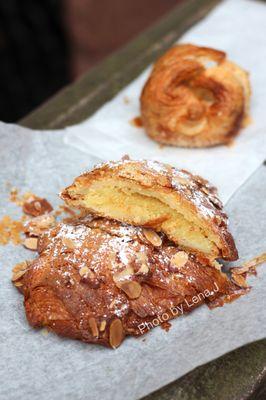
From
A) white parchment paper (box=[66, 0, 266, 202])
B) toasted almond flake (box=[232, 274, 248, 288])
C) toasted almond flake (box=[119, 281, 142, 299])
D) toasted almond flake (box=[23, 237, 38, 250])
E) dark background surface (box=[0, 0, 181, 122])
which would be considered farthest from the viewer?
dark background surface (box=[0, 0, 181, 122])

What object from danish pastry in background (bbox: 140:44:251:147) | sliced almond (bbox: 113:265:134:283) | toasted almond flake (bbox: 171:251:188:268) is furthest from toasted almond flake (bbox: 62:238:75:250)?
danish pastry in background (bbox: 140:44:251:147)

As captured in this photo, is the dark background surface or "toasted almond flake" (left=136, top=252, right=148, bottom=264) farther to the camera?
the dark background surface

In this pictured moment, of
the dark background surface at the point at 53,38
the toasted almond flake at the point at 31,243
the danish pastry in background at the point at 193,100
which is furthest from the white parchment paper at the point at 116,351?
the dark background surface at the point at 53,38

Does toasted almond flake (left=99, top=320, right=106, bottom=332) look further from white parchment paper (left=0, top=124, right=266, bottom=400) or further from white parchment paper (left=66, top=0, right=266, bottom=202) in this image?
white parchment paper (left=66, top=0, right=266, bottom=202)

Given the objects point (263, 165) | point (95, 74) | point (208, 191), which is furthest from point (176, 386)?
point (95, 74)

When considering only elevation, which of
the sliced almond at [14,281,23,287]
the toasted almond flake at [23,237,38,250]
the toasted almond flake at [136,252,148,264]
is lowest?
the toasted almond flake at [23,237,38,250]

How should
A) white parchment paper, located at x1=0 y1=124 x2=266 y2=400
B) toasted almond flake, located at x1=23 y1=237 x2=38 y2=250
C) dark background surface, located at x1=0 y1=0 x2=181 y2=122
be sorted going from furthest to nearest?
dark background surface, located at x1=0 y1=0 x2=181 y2=122 < toasted almond flake, located at x1=23 y1=237 x2=38 y2=250 < white parchment paper, located at x1=0 y1=124 x2=266 y2=400

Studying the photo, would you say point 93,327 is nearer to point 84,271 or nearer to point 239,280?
point 84,271

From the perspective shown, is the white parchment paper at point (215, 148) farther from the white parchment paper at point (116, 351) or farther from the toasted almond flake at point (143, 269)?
the toasted almond flake at point (143, 269)
